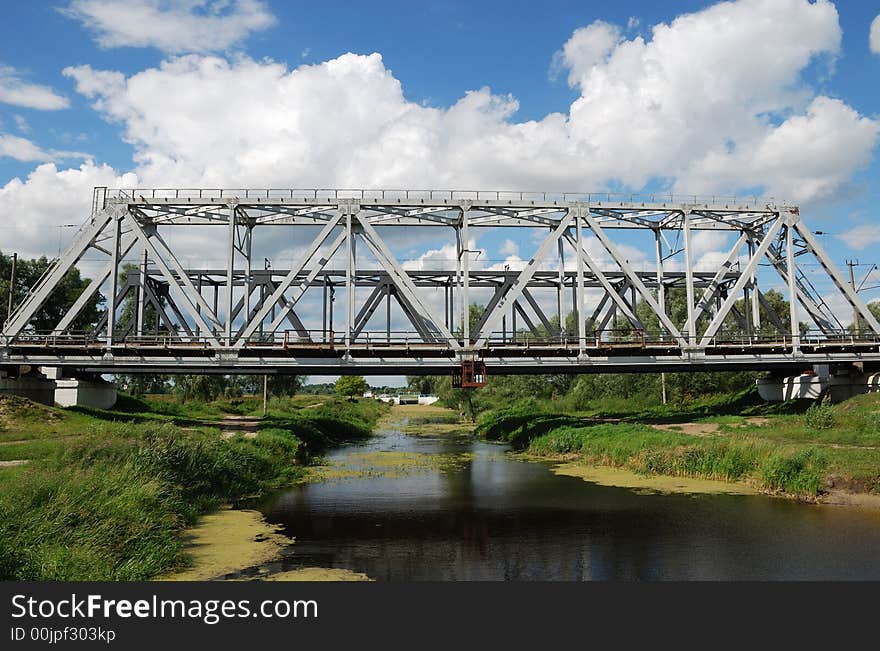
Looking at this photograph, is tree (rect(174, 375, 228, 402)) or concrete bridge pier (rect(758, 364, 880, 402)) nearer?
concrete bridge pier (rect(758, 364, 880, 402))

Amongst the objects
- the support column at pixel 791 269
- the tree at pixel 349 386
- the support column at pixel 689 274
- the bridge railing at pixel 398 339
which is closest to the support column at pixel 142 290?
the bridge railing at pixel 398 339

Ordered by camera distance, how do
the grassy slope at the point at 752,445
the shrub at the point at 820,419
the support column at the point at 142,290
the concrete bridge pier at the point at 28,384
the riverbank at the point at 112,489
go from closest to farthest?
the riverbank at the point at 112,489
the grassy slope at the point at 752,445
the shrub at the point at 820,419
the concrete bridge pier at the point at 28,384
the support column at the point at 142,290

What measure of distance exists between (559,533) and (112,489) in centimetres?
1331

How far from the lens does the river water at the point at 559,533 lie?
15773 mm

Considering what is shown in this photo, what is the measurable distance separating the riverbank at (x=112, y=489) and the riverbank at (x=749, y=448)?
1773 cm

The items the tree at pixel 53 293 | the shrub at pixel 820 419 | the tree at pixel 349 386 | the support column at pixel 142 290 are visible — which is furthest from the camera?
the tree at pixel 349 386

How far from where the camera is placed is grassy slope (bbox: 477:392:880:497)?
970 inches

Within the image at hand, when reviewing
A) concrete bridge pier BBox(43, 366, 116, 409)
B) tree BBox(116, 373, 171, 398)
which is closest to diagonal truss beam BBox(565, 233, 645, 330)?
concrete bridge pier BBox(43, 366, 116, 409)

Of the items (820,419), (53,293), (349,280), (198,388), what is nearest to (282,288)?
(349,280)

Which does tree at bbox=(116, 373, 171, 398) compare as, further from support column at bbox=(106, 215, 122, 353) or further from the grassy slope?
the grassy slope

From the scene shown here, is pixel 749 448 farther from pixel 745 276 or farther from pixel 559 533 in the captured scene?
pixel 745 276

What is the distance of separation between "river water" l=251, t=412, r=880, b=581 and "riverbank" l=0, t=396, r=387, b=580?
8.49ft

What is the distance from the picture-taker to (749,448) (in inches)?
1142

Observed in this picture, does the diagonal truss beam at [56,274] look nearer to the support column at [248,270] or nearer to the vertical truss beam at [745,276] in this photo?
A: the support column at [248,270]
